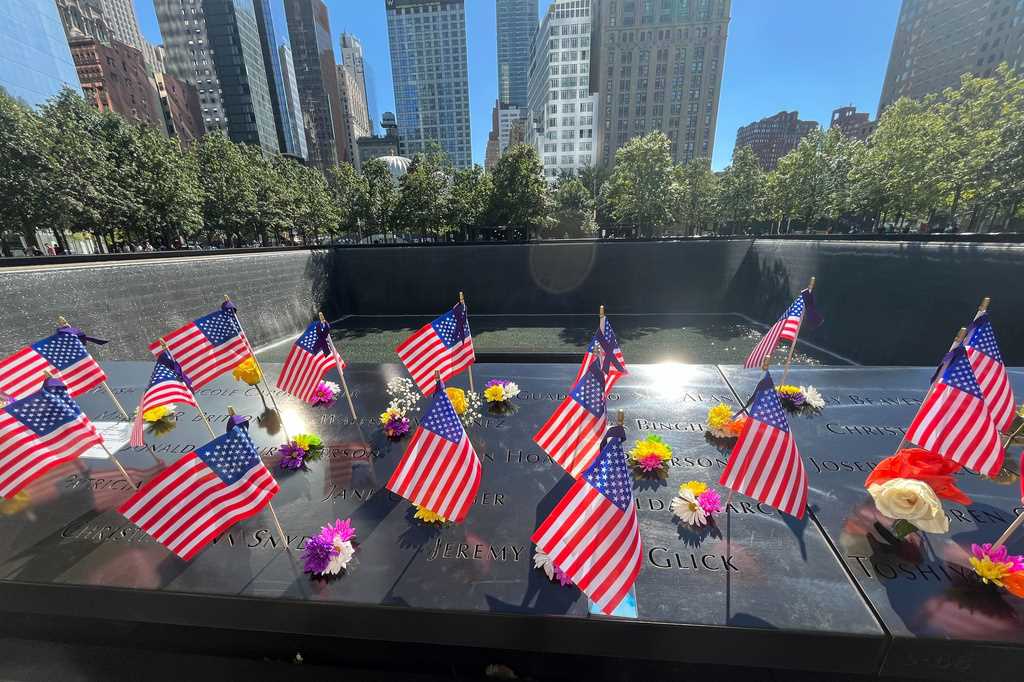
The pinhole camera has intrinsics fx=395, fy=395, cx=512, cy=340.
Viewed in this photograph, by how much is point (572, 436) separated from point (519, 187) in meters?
29.9

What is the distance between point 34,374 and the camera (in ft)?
15.1

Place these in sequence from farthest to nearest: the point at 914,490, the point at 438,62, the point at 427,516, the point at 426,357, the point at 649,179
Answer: the point at 438,62, the point at 649,179, the point at 426,357, the point at 427,516, the point at 914,490

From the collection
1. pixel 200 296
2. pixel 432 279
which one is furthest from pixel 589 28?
pixel 200 296

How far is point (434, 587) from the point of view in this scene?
116 inches

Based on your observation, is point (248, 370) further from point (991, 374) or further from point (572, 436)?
point (991, 374)

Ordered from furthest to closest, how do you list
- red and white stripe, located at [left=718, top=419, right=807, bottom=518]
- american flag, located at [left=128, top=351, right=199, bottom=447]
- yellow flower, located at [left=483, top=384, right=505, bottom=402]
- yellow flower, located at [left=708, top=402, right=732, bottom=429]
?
1. yellow flower, located at [left=483, top=384, right=505, bottom=402]
2. yellow flower, located at [left=708, top=402, right=732, bottom=429]
3. american flag, located at [left=128, top=351, right=199, bottom=447]
4. red and white stripe, located at [left=718, top=419, right=807, bottom=518]

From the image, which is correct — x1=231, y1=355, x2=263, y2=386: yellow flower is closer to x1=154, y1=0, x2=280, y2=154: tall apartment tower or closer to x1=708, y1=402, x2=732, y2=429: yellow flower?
x1=708, y1=402, x2=732, y2=429: yellow flower

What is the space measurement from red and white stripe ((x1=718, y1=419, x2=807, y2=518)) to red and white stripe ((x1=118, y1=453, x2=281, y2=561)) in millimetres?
3700

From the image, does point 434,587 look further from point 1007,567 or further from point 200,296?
point 200,296

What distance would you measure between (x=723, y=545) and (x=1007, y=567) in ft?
5.67

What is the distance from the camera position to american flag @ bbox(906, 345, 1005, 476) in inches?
133

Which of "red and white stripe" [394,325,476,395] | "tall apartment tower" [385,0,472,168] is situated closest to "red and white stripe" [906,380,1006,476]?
"red and white stripe" [394,325,476,395]

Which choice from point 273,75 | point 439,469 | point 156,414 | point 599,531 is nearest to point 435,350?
point 439,469

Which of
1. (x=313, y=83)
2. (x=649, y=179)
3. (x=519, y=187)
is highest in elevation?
(x=313, y=83)
